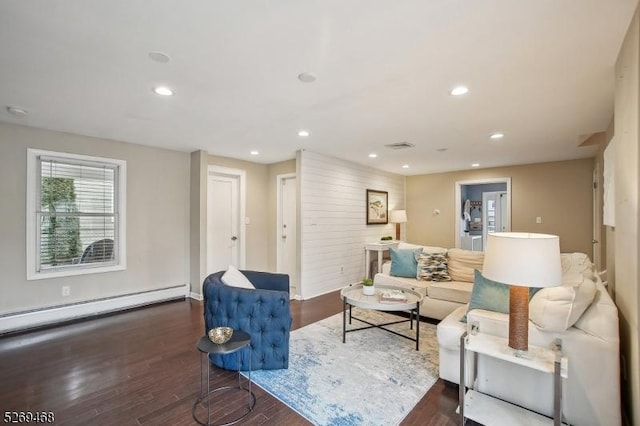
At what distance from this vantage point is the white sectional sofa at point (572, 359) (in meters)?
1.82

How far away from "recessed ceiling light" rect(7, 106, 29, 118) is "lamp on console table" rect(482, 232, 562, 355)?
15.1 ft

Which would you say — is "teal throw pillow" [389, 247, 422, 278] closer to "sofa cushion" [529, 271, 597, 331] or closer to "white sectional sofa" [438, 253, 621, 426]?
"white sectional sofa" [438, 253, 621, 426]

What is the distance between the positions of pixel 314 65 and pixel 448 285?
3139 mm

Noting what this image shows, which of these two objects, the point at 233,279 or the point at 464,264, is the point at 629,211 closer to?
the point at 464,264

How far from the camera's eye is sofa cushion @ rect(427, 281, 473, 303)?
3654mm

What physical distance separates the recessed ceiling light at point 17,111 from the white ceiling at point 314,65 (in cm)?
10

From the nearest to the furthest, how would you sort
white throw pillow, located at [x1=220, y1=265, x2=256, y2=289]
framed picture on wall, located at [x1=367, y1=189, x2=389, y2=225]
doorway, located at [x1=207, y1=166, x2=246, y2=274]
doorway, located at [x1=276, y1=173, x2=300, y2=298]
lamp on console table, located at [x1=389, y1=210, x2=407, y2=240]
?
white throw pillow, located at [x1=220, y1=265, x2=256, y2=289] < doorway, located at [x1=207, y1=166, x2=246, y2=274] < doorway, located at [x1=276, y1=173, x2=300, y2=298] < framed picture on wall, located at [x1=367, y1=189, x2=389, y2=225] < lamp on console table, located at [x1=389, y1=210, x2=407, y2=240]

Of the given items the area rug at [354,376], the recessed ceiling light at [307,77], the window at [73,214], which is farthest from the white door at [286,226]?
the recessed ceiling light at [307,77]

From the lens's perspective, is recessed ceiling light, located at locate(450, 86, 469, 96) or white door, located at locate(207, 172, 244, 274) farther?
white door, located at locate(207, 172, 244, 274)

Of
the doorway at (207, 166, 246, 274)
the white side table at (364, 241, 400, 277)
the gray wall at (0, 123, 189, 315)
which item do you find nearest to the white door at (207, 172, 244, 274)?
the doorway at (207, 166, 246, 274)

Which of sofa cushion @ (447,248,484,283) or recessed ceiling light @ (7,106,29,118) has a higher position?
recessed ceiling light @ (7,106,29,118)

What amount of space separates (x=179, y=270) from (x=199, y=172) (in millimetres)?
1704

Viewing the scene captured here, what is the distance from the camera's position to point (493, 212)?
8.51 metres

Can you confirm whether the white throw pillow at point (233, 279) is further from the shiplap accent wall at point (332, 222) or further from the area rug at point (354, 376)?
the shiplap accent wall at point (332, 222)
